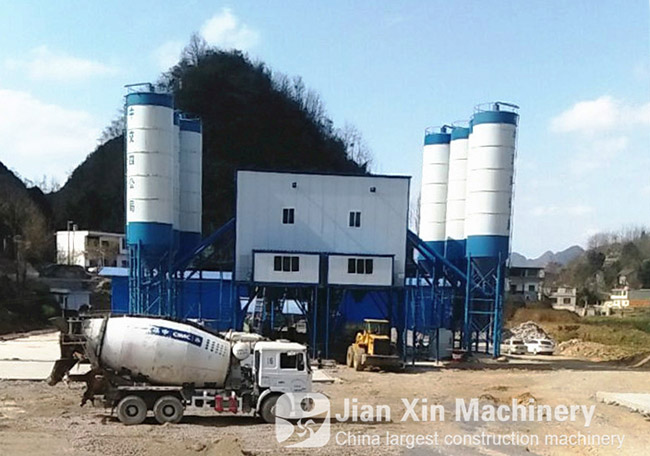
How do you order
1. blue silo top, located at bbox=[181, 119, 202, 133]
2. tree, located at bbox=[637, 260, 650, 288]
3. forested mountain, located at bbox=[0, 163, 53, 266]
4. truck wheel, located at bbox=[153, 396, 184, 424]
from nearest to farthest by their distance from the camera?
truck wheel, located at bbox=[153, 396, 184, 424]
blue silo top, located at bbox=[181, 119, 202, 133]
forested mountain, located at bbox=[0, 163, 53, 266]
tree, located at bbox=[637, 260, 650, 288]

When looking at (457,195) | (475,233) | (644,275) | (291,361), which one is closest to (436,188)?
(457,195)

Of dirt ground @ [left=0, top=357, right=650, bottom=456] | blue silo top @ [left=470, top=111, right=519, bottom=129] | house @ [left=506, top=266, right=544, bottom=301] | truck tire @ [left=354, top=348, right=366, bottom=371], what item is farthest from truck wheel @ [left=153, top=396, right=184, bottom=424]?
house @ [left=506, top=266, right=544, bottom=301]

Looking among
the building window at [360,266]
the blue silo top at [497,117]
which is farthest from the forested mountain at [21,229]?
the blue silo top at [497,117]

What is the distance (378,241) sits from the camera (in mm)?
41875

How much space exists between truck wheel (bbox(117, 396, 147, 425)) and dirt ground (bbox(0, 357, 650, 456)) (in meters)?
0.30

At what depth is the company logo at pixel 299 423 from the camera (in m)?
18.3

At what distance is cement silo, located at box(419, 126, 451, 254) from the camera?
48.8 m

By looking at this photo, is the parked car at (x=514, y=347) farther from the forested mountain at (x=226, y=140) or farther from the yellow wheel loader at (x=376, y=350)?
the forested mountain at (x=226, y=140)

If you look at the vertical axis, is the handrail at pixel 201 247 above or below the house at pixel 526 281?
above

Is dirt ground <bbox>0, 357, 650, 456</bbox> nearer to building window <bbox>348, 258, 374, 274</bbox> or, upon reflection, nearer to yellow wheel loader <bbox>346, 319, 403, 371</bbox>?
yellow wheel loader <bbox>346, 319, 403, 371</bbox>

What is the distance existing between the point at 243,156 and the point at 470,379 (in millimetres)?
91544

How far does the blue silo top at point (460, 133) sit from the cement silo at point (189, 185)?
17.8 metres

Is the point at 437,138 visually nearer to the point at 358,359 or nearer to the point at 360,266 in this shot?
the point at 360,266

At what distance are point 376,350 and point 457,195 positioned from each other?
14.7m
